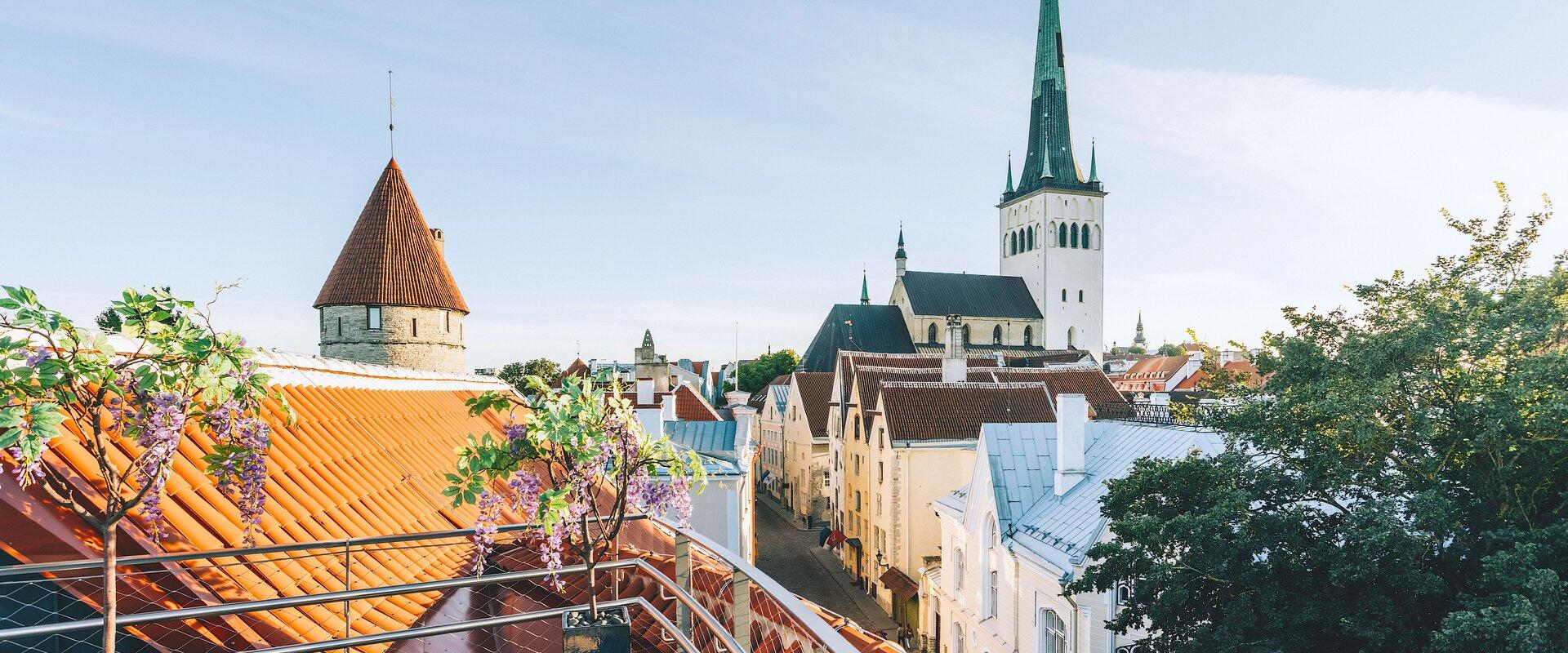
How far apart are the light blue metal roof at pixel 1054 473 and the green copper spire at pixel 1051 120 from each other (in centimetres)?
5734

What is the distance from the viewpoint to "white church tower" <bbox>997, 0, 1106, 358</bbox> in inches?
2773

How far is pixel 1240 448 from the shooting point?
11.5m

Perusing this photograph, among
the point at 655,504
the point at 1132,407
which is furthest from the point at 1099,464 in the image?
the point at 655,504

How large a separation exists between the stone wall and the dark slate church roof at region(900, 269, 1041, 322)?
42.6 m

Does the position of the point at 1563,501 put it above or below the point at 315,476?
below

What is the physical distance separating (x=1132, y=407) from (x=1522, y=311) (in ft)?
50.2

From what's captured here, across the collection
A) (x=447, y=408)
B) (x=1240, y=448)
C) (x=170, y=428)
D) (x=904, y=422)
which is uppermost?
(x=170, y=428)

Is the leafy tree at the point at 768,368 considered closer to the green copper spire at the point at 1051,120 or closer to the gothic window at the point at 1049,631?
the green copper spire at the point at 1051,120

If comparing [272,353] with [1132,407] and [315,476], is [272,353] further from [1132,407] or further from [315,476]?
[1132,407]

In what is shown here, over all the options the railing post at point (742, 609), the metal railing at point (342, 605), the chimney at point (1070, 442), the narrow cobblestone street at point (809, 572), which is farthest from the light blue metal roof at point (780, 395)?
the railing post at point (742, 609)

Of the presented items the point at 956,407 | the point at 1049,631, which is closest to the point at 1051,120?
the point at 956,407

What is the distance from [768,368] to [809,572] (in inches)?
1990

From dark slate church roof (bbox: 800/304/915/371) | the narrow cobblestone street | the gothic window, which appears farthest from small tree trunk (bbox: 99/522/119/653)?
dark slate church roof (bbox: 800/304/915/371)

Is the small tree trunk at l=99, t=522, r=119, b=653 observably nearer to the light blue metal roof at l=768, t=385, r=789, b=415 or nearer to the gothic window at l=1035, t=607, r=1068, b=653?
the gothic window at l=1035, t=607, r=1068, b=653
